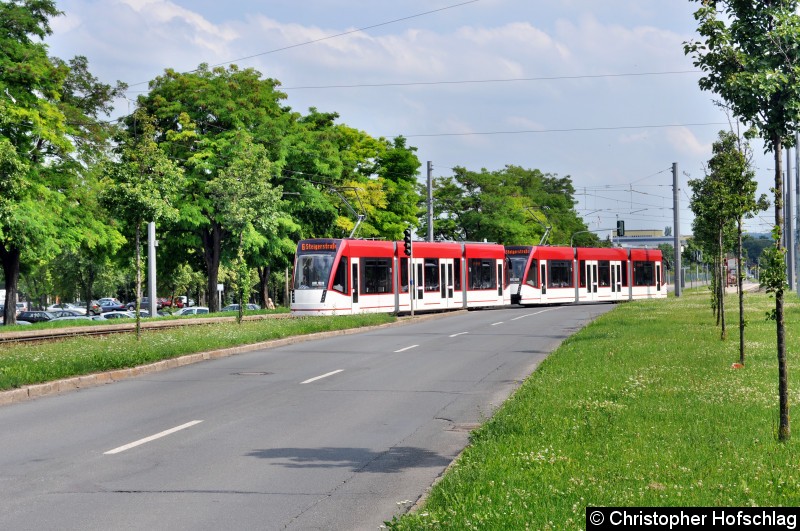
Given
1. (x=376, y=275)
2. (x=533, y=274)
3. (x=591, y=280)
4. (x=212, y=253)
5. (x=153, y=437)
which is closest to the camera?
(x=153, y=437)

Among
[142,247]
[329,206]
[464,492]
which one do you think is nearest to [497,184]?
[329,206]

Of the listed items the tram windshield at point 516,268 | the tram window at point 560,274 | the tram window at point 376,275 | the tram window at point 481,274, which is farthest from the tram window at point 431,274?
the tram window at point 560,274

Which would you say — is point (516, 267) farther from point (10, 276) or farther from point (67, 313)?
point (67, 313)

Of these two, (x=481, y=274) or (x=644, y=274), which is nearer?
(x=481, y=274)

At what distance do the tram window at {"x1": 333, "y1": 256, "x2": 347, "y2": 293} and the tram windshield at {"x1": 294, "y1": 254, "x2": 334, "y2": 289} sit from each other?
0.39 meters

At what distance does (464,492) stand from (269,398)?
7.59 metres

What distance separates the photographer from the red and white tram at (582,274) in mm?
51969

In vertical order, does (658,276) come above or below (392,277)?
below

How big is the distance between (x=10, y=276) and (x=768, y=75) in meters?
37.7

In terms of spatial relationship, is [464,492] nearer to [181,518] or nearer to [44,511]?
[181,518]

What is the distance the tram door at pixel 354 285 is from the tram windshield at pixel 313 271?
4.44 ft

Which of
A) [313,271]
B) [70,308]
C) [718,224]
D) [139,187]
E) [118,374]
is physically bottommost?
[70,308]

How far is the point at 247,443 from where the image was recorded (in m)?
10.7

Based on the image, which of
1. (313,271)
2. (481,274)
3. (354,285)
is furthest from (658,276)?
(313,271)
